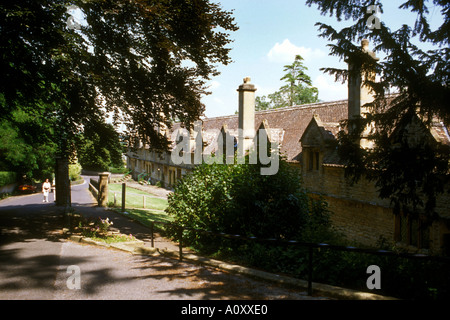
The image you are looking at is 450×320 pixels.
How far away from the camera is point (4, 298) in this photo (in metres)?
5.74

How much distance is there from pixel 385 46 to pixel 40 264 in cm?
955

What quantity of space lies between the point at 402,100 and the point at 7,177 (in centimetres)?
3758

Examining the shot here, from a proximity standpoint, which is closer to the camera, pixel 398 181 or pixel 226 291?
pixel 226 291

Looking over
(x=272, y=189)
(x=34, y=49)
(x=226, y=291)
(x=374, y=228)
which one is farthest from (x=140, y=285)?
(x=374, y=228)

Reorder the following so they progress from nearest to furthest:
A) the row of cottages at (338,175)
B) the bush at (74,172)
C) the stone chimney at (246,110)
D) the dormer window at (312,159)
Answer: the row of cottages at (338,175), the dormer window at (312,159), the stone chimney at (246,110), the bush at (74,172)

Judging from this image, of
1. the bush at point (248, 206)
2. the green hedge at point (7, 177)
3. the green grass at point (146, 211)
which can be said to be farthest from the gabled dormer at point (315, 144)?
the green hedge at point (7, 177)

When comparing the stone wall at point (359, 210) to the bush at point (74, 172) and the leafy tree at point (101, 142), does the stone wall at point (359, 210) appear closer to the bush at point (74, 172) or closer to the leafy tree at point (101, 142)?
the leafy tree at point (101, 142)

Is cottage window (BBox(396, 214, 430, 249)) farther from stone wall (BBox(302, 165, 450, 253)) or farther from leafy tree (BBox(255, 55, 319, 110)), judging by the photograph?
leafy tree (BBox(255, 55, 319, 110))

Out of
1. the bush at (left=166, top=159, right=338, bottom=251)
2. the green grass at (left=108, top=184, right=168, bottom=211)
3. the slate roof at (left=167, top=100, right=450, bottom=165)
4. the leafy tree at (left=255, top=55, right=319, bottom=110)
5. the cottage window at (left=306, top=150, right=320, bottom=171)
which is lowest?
the green grass at (left=108, top=184, right=168, bottom=211)

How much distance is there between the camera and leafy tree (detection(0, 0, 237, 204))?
9344mm

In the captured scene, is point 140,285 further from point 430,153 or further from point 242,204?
point 430,153

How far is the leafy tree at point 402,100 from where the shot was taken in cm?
609

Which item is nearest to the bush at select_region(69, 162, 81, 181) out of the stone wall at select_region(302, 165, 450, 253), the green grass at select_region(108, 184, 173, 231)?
the green grass at select_region(108, 184, 173, 231)

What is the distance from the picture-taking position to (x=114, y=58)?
12.0m
